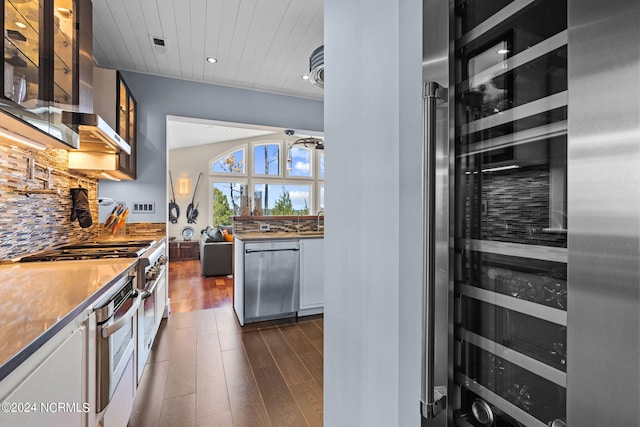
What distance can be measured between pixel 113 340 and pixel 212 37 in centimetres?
257

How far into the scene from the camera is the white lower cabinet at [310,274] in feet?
11.4

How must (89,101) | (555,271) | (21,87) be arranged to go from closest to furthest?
1. (555,271)
2. (21,87)
3. (89,101)

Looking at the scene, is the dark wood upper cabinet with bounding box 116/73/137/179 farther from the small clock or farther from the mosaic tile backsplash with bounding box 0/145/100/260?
the small clock

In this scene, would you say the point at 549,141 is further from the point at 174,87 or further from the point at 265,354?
the point at 174,87

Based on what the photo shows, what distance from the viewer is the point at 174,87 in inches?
144

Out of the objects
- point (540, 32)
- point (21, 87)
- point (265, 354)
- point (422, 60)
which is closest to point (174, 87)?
point (21, 87)

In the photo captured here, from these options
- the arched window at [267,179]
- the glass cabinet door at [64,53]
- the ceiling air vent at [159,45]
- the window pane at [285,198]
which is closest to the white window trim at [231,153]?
the arched window at [267,179]

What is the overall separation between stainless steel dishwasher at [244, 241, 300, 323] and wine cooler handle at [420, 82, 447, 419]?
2.71m

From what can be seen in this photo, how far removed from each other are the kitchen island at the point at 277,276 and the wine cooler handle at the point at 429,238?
2699 mm

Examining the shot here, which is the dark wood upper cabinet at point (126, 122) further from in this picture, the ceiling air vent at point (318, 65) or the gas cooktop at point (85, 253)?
the ceiling air vent at point (318, 65)

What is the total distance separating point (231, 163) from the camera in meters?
9.45

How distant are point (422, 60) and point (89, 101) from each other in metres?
2.08

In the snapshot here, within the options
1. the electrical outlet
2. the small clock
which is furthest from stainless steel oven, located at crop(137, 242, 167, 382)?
the small clock

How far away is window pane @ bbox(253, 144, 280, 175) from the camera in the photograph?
955cm
